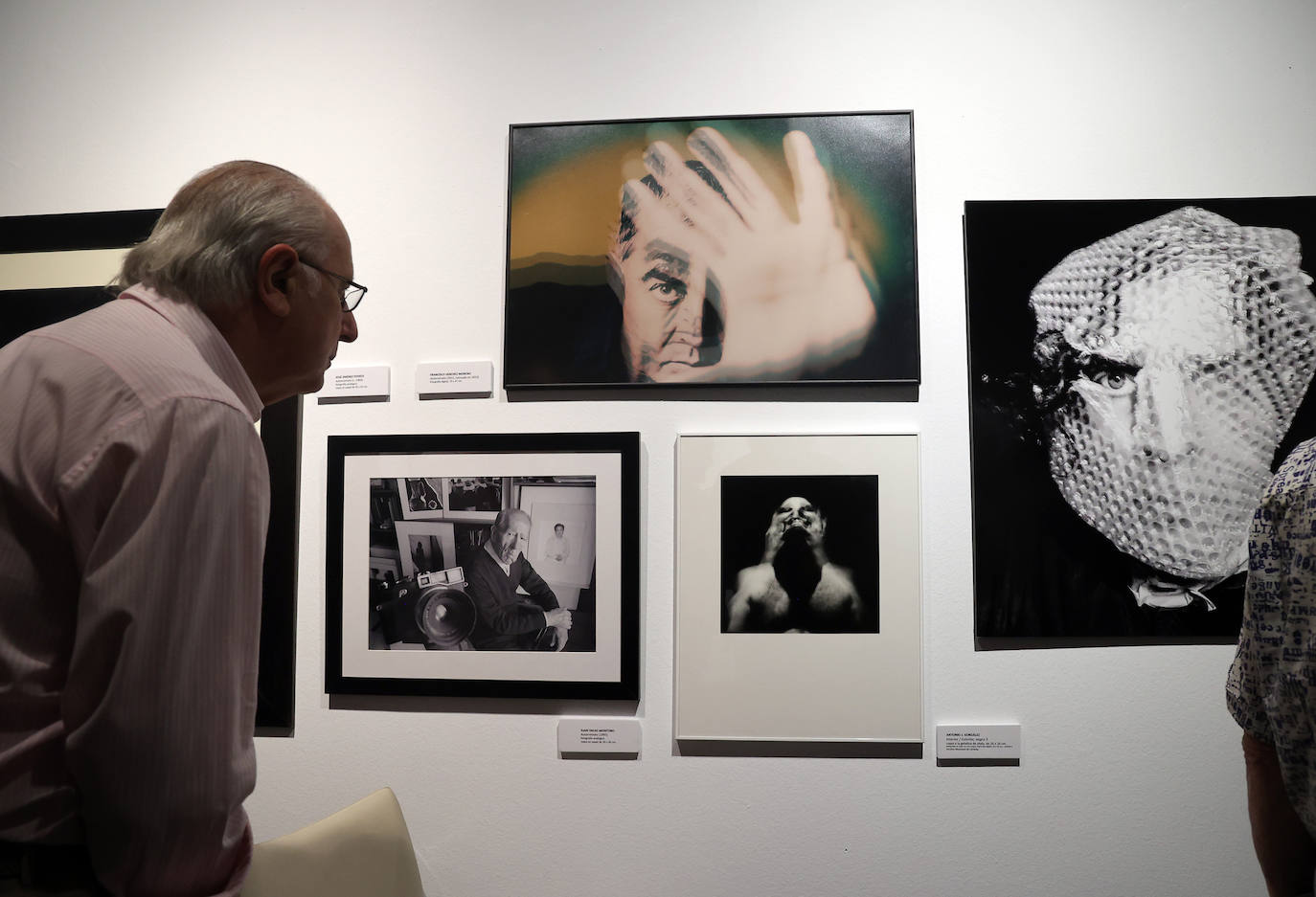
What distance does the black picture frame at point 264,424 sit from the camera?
2018mm

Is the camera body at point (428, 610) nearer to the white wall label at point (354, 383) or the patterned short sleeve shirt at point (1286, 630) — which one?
the white wall label at point (354, 383)

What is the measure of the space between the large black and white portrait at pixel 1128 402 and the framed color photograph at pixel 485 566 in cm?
78

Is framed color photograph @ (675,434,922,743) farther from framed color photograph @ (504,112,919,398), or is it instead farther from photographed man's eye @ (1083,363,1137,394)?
photographed man's eye @ (1083,363,1137,394)

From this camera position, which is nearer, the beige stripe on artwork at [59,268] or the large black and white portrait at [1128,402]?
the large black and white portrait at [1128,402]

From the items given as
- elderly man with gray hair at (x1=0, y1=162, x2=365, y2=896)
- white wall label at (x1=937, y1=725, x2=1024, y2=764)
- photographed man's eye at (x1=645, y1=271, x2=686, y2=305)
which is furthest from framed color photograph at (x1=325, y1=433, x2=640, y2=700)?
elderly man with gray hair at (x1=0, y1=162, x2=365, y2=896)

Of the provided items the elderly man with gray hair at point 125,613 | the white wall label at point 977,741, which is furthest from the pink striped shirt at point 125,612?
the white wall label at point 977,741

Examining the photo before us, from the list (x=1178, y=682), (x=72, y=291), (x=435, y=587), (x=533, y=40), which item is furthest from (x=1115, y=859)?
(x=72, y=291)

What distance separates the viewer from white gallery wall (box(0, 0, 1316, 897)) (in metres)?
1.85

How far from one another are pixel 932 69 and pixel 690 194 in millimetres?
606

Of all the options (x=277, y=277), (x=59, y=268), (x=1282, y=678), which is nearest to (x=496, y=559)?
(x=277, y=277)

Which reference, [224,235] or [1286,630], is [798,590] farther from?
[224,235]

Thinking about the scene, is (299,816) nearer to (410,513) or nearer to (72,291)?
(410,513)

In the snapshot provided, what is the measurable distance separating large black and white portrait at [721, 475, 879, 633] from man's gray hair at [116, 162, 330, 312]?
41.0 inches

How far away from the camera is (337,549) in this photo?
6.65 feet
